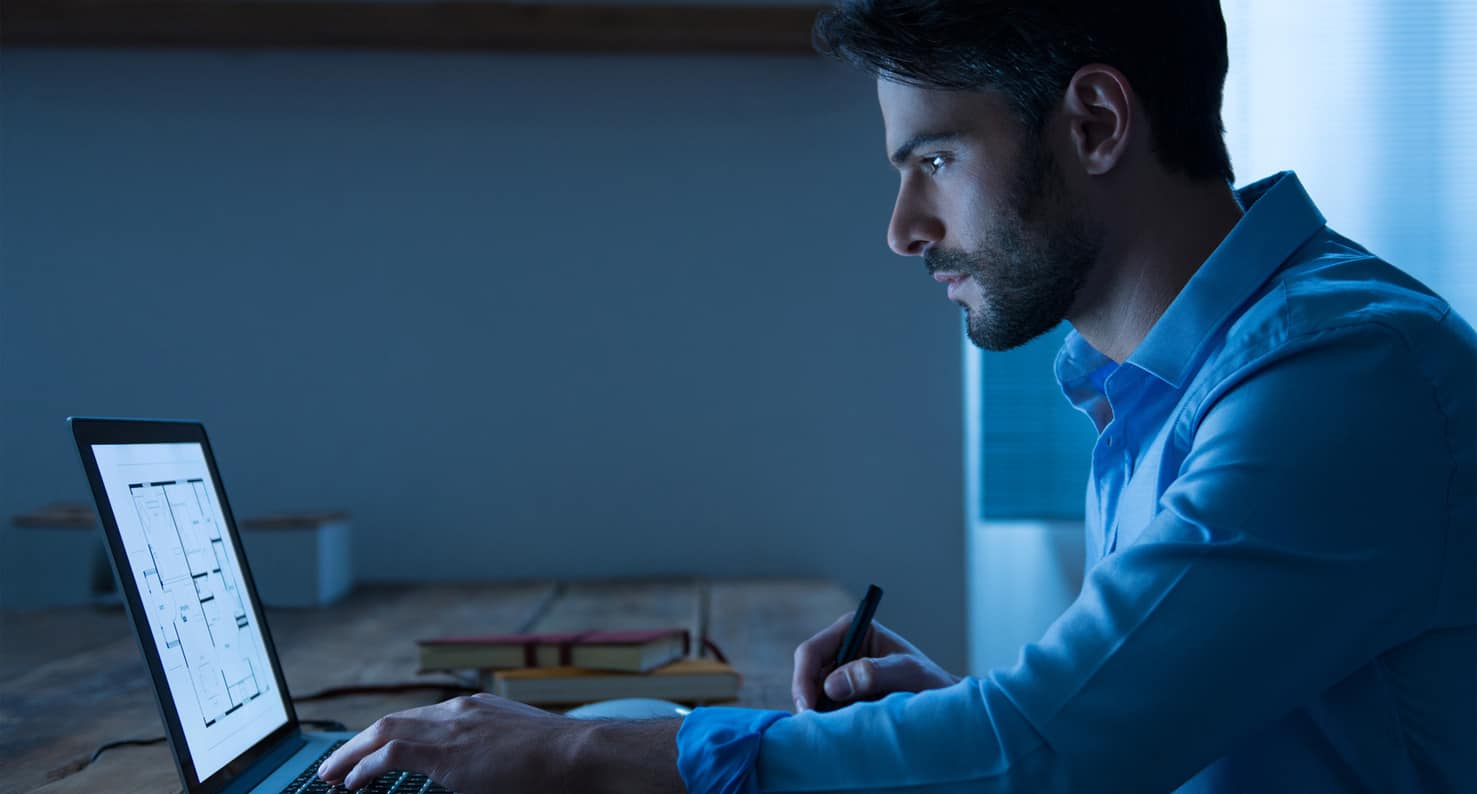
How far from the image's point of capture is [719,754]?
728 millimetres

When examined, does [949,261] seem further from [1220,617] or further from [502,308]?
[502,308]

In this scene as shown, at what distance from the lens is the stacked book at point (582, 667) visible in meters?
1.38

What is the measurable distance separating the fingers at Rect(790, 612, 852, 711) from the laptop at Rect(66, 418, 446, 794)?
35 cm

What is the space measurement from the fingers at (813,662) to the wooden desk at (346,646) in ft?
0.94

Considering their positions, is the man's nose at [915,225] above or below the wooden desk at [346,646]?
above

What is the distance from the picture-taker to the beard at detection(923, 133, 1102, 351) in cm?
101

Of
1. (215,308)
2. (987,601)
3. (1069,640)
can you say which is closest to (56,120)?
(215,308)

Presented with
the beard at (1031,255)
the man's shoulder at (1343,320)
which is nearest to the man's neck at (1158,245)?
the beard at (1031,255)

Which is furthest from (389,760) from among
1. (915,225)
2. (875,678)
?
(915,225)

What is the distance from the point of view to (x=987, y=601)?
9.55 ft

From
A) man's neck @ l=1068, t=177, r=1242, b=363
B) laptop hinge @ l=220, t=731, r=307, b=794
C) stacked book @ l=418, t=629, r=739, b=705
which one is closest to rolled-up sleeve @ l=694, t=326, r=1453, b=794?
man's neck @ l=1068, t=177, r=1242, b=363

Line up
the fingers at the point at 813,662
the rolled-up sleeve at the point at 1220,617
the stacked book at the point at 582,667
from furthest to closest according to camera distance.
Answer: the stacked book at the point at 582,667
the fingers at the point at 813,662
the rolled-up sleeve at the point at 1220,617

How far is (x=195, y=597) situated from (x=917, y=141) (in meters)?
0.74

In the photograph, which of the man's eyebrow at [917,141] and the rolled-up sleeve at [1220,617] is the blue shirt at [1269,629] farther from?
the man's eyebrow at [917,141]
